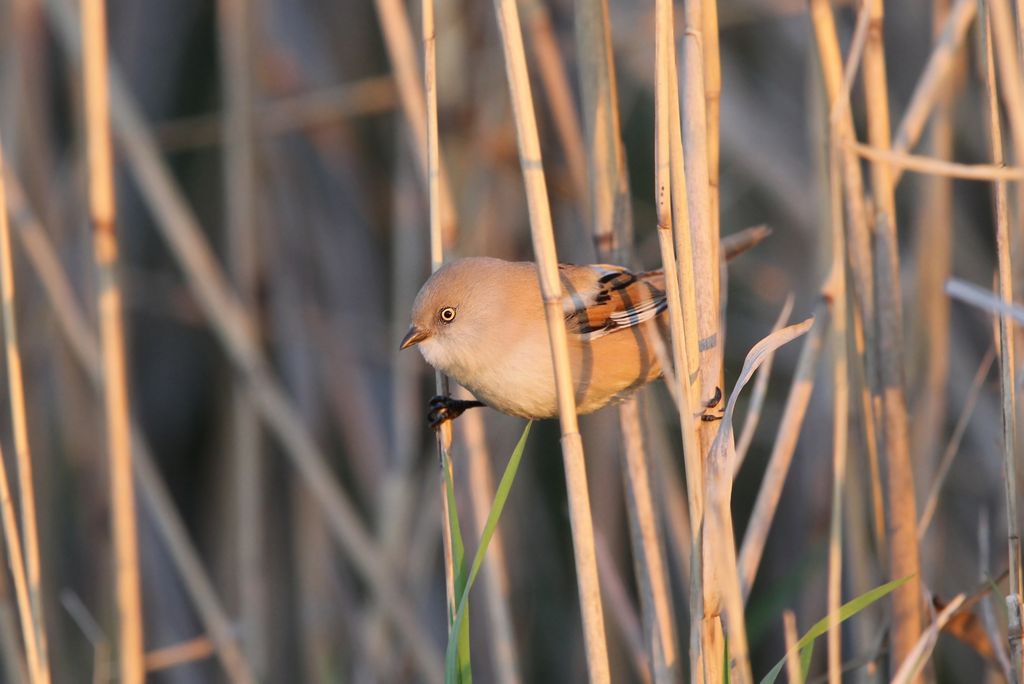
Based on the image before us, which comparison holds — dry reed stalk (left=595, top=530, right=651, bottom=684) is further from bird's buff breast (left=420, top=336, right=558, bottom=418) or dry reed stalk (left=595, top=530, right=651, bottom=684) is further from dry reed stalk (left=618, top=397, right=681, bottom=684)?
bird's buff breast (left=420, top=336, right=558, bottom=418)

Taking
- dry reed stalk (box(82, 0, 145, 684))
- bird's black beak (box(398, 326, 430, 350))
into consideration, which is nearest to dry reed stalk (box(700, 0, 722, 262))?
bird's black beak (box(398, 326, 430, 350))

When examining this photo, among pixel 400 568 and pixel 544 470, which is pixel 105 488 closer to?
pixel 400 568

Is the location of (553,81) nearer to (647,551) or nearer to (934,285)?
(934,285)

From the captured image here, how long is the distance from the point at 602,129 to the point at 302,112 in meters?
1.55

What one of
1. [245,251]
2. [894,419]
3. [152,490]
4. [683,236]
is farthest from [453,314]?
[245,251]

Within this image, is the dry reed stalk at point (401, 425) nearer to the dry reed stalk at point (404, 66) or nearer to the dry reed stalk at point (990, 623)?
the dry reed stalk at point (404, 66)

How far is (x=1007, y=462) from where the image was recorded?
163 cm

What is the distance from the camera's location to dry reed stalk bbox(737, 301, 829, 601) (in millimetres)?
1899

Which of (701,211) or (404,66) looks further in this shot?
(404,66)

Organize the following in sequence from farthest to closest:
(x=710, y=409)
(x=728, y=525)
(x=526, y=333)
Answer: (x=526, y=333)
(x=710, y=409)
(x=728, y=525)

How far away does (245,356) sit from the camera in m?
2.87

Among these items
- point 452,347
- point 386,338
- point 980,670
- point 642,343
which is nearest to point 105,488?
point 386,338

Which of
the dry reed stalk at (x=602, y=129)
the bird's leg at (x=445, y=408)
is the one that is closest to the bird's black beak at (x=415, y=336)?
the bird's leg at (x=445, y=408)

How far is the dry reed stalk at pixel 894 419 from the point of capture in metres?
2.06
